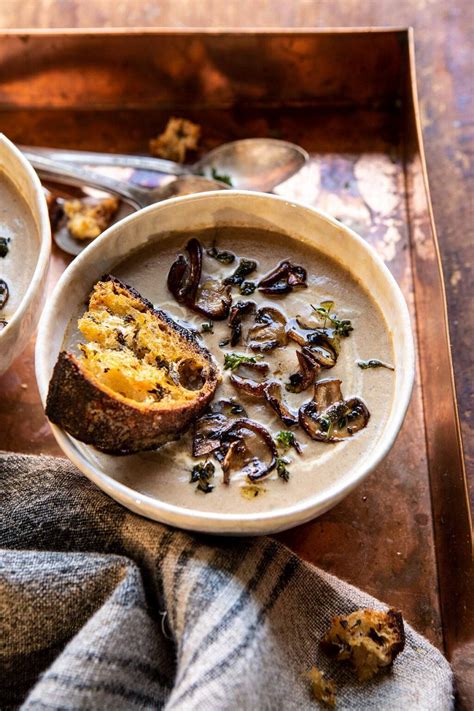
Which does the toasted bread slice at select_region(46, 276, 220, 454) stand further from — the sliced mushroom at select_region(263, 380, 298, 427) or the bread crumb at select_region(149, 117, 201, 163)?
the bread crumb at select_region(149, 117, 201, 163)

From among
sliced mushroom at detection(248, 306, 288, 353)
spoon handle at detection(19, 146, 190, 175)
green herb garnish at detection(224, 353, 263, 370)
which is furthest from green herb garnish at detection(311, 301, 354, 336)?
spoon handle at detection(19, 146, 190, 175)

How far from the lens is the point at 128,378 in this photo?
7.94 feet

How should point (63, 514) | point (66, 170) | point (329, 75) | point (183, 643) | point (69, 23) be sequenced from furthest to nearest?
point (69, 23)
point (329, 75)
point (66, 170)
point (63, 514)
point (183, 643)

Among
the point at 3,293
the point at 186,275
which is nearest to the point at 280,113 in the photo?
the point at 186,275

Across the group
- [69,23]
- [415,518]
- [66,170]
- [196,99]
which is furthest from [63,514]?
[69,23]

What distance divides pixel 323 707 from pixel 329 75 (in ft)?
7.86

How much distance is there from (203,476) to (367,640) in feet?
2.00

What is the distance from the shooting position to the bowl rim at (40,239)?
2.62 metres

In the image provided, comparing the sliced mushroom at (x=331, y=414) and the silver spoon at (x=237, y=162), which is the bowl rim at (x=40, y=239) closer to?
the silver spoon at (x=237, y=162)

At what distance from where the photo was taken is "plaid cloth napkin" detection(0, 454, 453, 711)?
87.3 inches

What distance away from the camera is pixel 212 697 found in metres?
2.14

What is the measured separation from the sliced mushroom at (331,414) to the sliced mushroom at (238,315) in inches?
10.8

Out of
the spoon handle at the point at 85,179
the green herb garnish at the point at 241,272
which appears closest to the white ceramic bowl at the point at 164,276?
the green herb garnish at the point at 241,272

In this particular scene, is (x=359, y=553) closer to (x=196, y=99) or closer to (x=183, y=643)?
(x=183, y=643)
